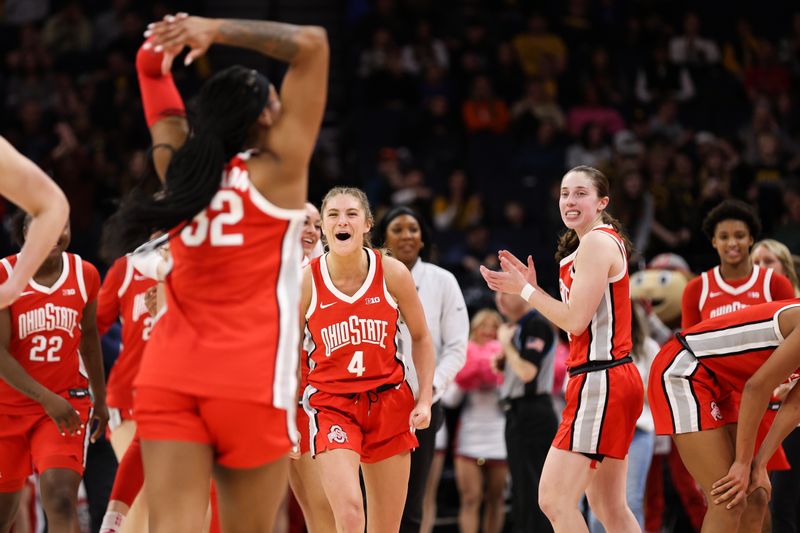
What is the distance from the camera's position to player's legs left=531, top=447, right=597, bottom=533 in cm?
521

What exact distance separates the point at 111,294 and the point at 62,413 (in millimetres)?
1530

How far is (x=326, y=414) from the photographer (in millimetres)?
5609

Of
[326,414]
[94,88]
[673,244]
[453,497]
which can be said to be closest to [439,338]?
[326,414]

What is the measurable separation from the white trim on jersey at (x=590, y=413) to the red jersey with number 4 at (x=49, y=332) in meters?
2.66

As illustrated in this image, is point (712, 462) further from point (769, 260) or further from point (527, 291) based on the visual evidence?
point (769, 260)

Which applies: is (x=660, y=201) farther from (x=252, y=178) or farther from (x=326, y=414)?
(x=252, y=178)

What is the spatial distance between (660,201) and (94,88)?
255 inches

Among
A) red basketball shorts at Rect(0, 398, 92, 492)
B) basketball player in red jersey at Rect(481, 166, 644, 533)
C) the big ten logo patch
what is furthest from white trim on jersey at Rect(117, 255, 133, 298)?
basketball player in red jersey at Rect(481, 166, 644, 533)

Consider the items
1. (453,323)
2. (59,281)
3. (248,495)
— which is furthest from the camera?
(453,323)

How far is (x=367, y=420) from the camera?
18.6 ft

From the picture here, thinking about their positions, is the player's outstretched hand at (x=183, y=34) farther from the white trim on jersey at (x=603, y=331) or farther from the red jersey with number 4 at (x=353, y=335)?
the white trim on jersey at (x=603, y=331)

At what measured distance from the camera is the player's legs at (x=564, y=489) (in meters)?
5.21

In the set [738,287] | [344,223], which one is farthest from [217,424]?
[738,287]

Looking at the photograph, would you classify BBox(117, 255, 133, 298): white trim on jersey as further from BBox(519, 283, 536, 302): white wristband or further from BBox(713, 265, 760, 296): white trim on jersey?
BBox(713, 265, 760, 296): white trim on jersey
